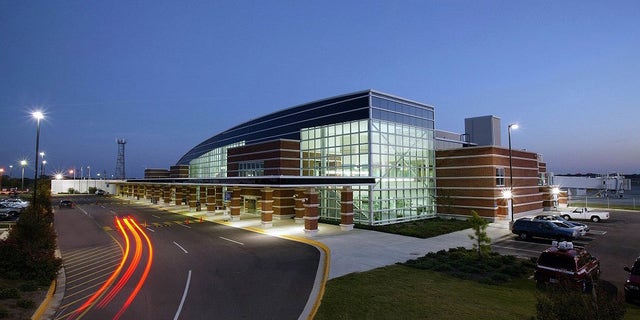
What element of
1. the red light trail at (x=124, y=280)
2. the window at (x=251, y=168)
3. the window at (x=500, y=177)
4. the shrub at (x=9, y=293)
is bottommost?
the red light trail at (x=124, y=280)

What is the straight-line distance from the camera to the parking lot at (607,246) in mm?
18202

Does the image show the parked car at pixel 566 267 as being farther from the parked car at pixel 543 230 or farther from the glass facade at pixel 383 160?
the glass facade at pixel 383 160

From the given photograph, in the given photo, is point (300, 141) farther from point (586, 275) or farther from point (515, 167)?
point (586, 275)

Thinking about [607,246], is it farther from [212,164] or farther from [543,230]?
[212,164]

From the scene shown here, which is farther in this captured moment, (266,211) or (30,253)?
(266,211)

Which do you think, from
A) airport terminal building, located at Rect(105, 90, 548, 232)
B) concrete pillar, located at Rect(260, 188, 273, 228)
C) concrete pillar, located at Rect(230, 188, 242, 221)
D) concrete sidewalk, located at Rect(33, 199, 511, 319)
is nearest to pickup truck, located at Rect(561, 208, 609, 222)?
airport terminal building, located at Rect(105, 90, 548, 232)

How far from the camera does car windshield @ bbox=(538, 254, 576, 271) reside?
1398 centimetres

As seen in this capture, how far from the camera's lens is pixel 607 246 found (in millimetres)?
24172

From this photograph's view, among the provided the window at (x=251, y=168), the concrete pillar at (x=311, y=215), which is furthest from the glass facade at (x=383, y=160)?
the window at (x=251, y=168)

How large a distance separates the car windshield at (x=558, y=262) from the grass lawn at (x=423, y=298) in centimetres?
128

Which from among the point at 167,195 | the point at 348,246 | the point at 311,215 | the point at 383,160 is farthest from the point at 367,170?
the point at 167,195

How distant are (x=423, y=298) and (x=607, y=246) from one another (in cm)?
2015

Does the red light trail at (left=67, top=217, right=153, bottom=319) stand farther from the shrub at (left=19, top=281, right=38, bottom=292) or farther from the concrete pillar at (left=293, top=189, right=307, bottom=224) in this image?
the concrete pillar at (left=293, top=189, right=307, bottom=224)

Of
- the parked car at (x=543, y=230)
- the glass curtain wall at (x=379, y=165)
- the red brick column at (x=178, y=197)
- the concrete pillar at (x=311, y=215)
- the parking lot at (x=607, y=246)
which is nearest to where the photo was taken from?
the parking lot at (x=607, y=246)
